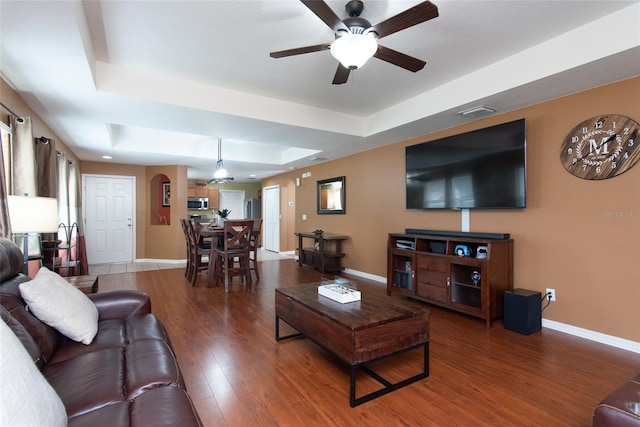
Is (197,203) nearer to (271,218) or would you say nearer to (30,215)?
(271,218)

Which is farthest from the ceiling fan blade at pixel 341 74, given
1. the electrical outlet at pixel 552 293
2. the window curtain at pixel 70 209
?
the window curtain at pixel 70 209

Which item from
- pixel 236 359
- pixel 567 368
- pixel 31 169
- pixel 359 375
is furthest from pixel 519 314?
pixel 31 169

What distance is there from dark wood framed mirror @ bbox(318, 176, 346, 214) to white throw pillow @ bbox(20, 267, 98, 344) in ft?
15.3

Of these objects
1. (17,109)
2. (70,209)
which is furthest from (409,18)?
(70,209)

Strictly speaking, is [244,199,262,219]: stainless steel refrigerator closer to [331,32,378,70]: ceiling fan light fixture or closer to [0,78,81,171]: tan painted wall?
[0,78,81,171]: tan painted wall

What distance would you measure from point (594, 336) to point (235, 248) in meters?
4.34

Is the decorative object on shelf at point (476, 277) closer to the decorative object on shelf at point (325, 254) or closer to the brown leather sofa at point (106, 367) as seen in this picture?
the decorative object on shelf at point (325, 254)

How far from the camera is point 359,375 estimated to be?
2.20 metres

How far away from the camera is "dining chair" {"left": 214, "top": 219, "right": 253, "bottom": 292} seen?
4551 mm

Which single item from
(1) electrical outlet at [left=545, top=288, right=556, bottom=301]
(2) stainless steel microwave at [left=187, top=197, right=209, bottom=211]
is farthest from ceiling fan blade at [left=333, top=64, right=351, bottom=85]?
(2) stainless steel microwave at [left=187, top=197, right=209, bottom=211]

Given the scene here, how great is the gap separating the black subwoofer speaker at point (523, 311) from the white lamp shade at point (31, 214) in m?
4.14

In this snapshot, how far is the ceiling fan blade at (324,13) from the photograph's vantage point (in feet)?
5.31

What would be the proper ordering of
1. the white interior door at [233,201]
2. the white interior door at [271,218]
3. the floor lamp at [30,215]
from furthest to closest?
the white interior door at [233,201], the white interior door at [271,218], the floor lamp at [30,215]

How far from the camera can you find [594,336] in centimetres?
278
